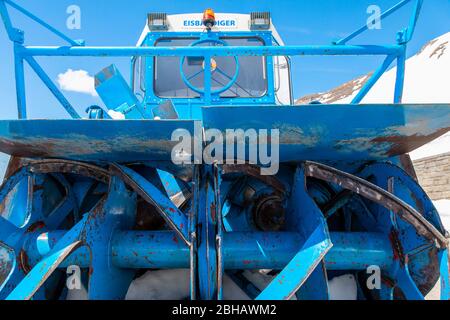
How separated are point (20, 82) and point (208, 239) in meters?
1.69

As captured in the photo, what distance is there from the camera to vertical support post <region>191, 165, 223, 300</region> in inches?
60.4

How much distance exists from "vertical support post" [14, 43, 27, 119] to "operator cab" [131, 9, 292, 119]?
1584 mm

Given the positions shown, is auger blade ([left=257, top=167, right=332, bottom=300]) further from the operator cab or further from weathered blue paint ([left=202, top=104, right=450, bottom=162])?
the operator cab

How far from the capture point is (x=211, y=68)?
3562mm

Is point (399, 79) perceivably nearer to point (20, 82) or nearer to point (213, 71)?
point (213, 71)

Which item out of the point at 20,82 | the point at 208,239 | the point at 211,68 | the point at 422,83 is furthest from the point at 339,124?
the point at 422,83

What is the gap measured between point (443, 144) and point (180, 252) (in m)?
17.3

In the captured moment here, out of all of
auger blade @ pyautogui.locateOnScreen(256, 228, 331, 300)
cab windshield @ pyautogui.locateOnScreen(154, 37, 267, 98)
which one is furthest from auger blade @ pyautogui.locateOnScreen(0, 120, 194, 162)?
cab windshield @ pyautogui.locateOnScreen(154, 37, 267, 98)

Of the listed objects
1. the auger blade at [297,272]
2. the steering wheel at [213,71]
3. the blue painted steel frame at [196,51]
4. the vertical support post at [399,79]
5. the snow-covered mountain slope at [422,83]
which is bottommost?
the auger blade at [297,272]

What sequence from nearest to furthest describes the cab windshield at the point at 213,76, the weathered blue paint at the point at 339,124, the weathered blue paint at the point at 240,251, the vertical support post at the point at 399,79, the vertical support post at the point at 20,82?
the weathered blue paint at the point at 339,124 → the weathered blue paint at the point at 240,251 → the vertical support post at the point at 20,82 → the vertical support post at the point at 399,79 → the cab windshield at the point at 213,76

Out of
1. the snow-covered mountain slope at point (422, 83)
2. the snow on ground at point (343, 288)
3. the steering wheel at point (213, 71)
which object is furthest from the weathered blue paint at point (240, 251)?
the snow-covered mountain slope at point (422, 83)

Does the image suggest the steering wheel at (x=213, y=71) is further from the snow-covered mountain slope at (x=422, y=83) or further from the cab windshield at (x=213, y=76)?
the snow-covered mountain slope at (x=422, y=83)

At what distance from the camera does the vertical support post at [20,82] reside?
6.86 feet

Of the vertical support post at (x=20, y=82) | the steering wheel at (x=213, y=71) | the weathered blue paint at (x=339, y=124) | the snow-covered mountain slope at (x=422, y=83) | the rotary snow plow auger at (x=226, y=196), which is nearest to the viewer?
the weathered blue paint at (x=339, y=124)
